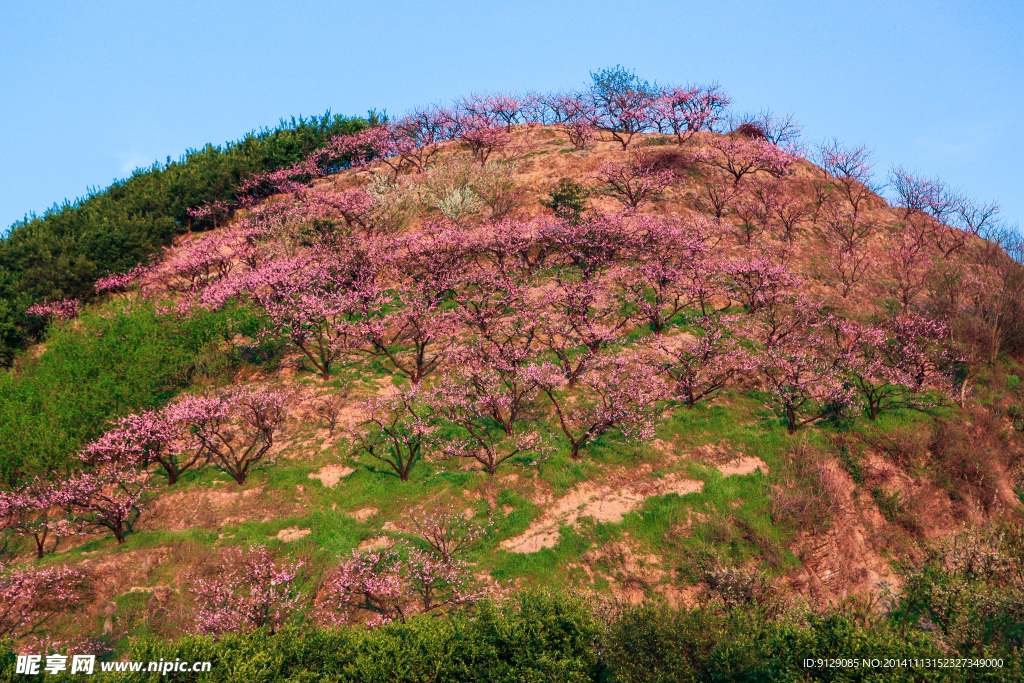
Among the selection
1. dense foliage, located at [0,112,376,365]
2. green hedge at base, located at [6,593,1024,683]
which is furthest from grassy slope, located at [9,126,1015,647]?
dense foliage, located at [0,112,376,365]

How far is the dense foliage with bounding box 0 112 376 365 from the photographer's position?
132ft

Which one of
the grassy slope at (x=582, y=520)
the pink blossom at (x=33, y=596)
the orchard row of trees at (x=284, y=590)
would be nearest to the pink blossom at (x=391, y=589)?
the orchard row of trees at (x=284, y=590)

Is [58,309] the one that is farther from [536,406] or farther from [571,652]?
[571,652]

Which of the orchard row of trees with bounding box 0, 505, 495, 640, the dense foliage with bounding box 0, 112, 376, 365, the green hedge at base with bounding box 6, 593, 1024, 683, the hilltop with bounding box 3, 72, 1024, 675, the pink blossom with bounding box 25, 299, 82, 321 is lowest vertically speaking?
the green hedge at base with bounding box 6, 593, 1024, 683

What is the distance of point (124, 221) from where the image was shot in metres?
45.0

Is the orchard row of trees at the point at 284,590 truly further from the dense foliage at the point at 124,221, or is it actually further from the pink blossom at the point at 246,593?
the dense foliage at the point at 124,221

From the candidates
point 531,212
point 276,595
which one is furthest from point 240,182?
point 276,595

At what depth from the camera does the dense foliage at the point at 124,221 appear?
4038 cm

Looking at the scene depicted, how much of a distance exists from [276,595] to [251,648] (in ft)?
9.50

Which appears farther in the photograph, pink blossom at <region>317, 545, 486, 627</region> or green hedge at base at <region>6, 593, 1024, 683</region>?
pink blossom at <region>317, 545, 486, 627</region>

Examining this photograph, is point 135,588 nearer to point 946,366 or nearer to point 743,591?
point 743,591

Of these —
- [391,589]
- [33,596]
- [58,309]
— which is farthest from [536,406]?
[58,309]

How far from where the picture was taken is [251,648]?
47.7 ft

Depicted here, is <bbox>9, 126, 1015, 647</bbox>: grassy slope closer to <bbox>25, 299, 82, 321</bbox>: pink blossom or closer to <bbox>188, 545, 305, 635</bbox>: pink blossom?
<bbox>188, 545, 305, 635</bbox>: pink blossom
